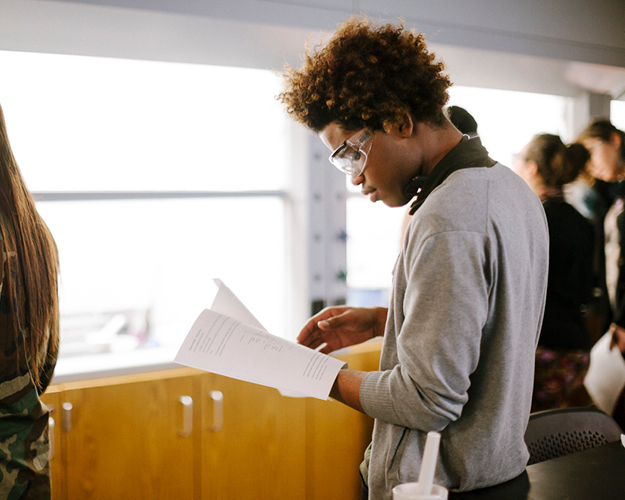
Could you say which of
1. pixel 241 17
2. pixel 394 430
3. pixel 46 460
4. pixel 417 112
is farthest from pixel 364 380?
pixel 241 17

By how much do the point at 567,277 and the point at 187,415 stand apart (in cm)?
162

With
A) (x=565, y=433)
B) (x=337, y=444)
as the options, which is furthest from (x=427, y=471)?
(x=337, y=444)

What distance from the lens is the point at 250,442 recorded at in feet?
6.26

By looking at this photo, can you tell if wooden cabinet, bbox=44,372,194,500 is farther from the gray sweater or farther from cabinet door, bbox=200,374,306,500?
the gray sweater

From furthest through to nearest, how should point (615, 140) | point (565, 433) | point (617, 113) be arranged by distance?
1. point (617, 113)
2. point (615, 140)
3. point (565, 433)

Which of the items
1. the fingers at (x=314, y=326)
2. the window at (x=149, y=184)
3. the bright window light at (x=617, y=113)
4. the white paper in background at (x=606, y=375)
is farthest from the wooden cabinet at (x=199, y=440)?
the bright window light at (x=617, y=113)

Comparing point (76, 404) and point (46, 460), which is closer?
point (46, 460)

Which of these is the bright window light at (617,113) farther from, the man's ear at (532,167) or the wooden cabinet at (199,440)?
the wooden cabinet at (199,440)

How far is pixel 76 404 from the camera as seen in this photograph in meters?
1.62

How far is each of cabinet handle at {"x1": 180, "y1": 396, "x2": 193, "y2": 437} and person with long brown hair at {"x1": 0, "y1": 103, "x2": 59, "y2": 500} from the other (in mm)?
823

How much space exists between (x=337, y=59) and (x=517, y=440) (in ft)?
Result: 2.47

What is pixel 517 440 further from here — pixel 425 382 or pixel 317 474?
pixel 317 474

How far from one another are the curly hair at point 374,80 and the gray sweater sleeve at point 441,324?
28 cm

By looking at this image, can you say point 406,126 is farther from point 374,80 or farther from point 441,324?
point 441,324
